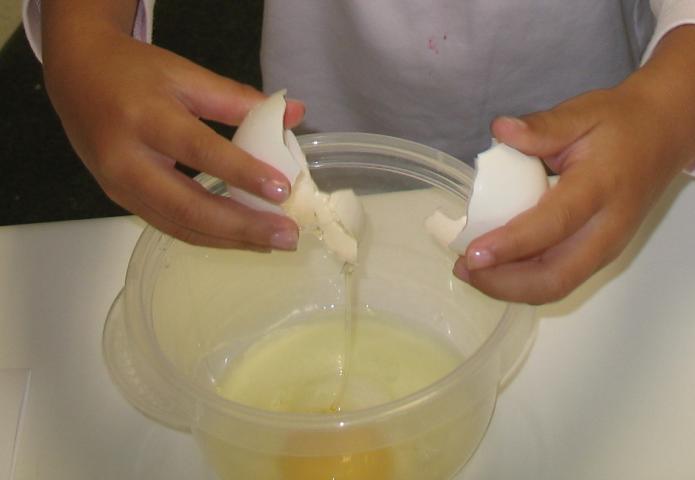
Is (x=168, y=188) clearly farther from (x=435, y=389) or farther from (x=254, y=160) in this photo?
(x=435, y=389)

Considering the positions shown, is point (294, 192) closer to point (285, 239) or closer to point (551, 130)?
point (285, 239)

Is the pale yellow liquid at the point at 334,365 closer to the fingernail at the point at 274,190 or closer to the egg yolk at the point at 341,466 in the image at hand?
the egg yolk at the point at 341,466

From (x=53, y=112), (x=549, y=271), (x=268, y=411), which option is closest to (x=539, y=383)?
(x=549, y=271)

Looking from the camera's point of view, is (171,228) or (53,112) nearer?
(171,228)

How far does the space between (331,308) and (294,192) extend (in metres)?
0.20

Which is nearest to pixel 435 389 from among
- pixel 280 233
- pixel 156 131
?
pixel 280 233

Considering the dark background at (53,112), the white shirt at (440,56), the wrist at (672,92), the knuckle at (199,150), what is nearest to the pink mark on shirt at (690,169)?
the wrist at (672,92)

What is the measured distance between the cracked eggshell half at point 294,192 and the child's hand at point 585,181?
0.24 feet

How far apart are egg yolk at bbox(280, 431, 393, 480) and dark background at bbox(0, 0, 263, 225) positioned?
827 mm

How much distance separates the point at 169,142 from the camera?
502 millimetres

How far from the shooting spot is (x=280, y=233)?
48 cm

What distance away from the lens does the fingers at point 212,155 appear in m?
0.46

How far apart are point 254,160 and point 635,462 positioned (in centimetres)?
31

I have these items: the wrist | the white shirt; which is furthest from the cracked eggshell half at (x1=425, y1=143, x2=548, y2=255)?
the white shirt
